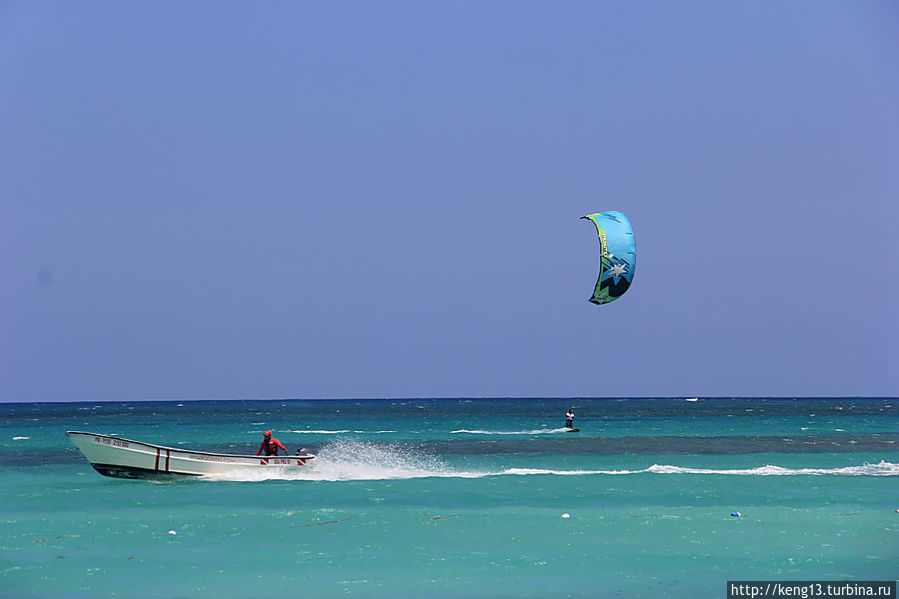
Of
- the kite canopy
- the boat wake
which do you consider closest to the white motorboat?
the boat wake

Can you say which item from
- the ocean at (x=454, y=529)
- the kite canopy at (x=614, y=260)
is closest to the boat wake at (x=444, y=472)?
the ocean at (x=454, y=529)

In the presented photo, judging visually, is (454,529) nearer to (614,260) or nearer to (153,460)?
(614,260)

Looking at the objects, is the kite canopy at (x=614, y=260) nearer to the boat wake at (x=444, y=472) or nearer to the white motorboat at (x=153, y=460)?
the boat wake at (x=444, y=472)

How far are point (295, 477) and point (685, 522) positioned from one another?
13182 millimetres

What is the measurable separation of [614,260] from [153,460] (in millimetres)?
14565

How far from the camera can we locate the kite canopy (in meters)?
27.5

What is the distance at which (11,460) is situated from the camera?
40406 millimetres

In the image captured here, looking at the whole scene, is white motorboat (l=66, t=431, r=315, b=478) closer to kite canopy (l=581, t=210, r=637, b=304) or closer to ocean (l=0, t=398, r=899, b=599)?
ocean (l=0, t=398, r=899, b=599)

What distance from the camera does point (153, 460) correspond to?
95.1 ft

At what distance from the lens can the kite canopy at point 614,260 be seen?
27469 mm

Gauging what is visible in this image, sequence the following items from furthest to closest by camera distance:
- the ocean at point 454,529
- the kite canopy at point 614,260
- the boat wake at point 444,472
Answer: the boat wake at point 444,472
the kite canopy at point 614,260
the ocean at point 454,529

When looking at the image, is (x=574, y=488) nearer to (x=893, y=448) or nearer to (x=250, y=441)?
(x=893, y=448)

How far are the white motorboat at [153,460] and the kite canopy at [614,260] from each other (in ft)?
35.6

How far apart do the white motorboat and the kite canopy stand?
1086cm
